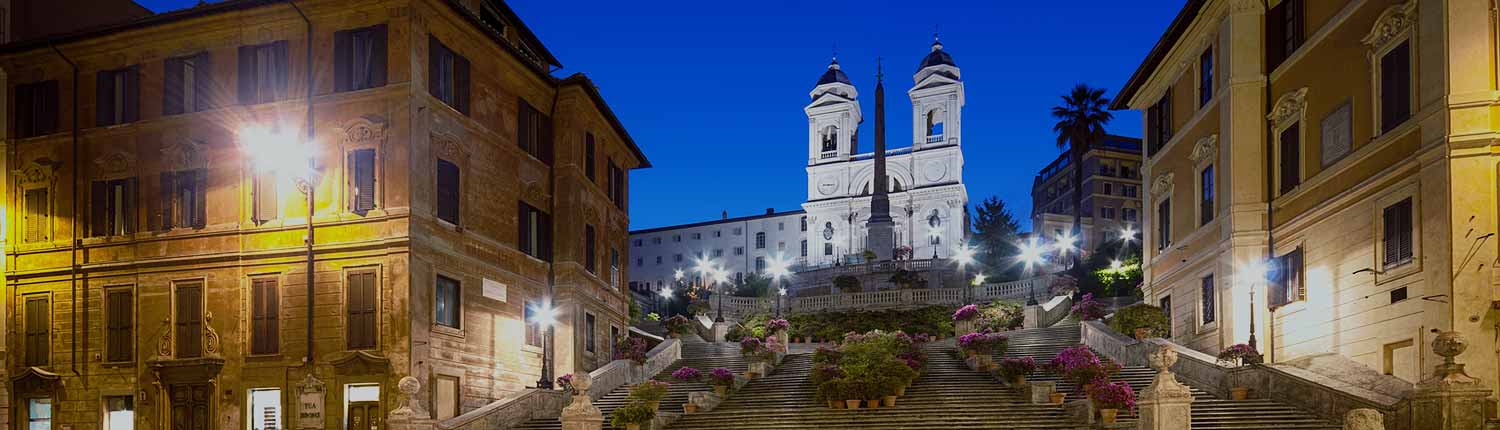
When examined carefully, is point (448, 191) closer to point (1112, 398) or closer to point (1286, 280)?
point (1112, 398)

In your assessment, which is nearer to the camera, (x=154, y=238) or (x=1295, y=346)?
(x=1295, y=346)

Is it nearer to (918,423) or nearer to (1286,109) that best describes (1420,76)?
(1286,109)

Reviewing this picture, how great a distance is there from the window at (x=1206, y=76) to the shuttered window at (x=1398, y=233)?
9288mm

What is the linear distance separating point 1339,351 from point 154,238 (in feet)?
97.7

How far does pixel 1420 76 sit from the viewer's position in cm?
2209

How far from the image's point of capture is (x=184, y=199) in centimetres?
3100

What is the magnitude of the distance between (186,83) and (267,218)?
480 cm

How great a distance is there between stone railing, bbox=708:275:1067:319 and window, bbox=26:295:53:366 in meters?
32.8

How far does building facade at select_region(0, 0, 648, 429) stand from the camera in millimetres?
28594

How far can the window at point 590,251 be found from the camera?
126ft

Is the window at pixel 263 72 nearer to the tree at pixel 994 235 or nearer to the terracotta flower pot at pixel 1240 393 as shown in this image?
the terracotta flower pot at pixel 1240 393

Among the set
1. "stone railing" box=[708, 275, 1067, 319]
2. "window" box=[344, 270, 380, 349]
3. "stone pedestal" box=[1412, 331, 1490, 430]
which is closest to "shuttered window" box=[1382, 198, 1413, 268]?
"stone pedestal" box=[1412, 331, 1490, 430]

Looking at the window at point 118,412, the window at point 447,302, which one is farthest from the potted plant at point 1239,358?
the window at point 118,412

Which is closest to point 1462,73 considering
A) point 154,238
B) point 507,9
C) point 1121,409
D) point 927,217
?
point 1121,409
